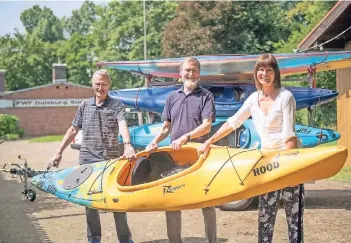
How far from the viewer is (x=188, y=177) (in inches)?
191

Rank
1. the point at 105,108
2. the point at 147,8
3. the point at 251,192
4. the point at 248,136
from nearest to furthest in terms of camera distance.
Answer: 1. the point at 251,192
2. the point at 105,108
3. the point at 248,136
4. the point at 147,8

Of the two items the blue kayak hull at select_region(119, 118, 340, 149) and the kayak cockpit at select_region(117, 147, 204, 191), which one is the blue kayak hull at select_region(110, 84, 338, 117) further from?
the kayak cockpit at select_region(117, 147, 204, 191)

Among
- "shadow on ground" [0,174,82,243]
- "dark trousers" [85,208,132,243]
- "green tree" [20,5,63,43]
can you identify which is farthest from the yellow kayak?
"green tree" [20,5,63,43]

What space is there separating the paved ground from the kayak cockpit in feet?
3.95

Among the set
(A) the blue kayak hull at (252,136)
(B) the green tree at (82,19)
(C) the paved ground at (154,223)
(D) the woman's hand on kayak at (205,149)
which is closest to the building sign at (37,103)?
(C) the paved ground at (154,223)

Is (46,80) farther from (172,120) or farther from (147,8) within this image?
(172,120)

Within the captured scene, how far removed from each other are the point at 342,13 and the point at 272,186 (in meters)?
8.41

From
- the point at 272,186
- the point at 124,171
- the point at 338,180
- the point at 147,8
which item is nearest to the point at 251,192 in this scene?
the point at 272,186

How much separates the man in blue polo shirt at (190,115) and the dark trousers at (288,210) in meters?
0.68

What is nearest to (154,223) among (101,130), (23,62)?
(101,130)

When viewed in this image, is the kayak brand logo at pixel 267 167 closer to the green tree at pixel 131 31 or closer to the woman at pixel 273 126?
the woman at pixel 273 126

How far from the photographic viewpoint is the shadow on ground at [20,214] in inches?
268

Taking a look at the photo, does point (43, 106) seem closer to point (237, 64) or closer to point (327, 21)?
point (327, 21)

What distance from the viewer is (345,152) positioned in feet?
13.9
